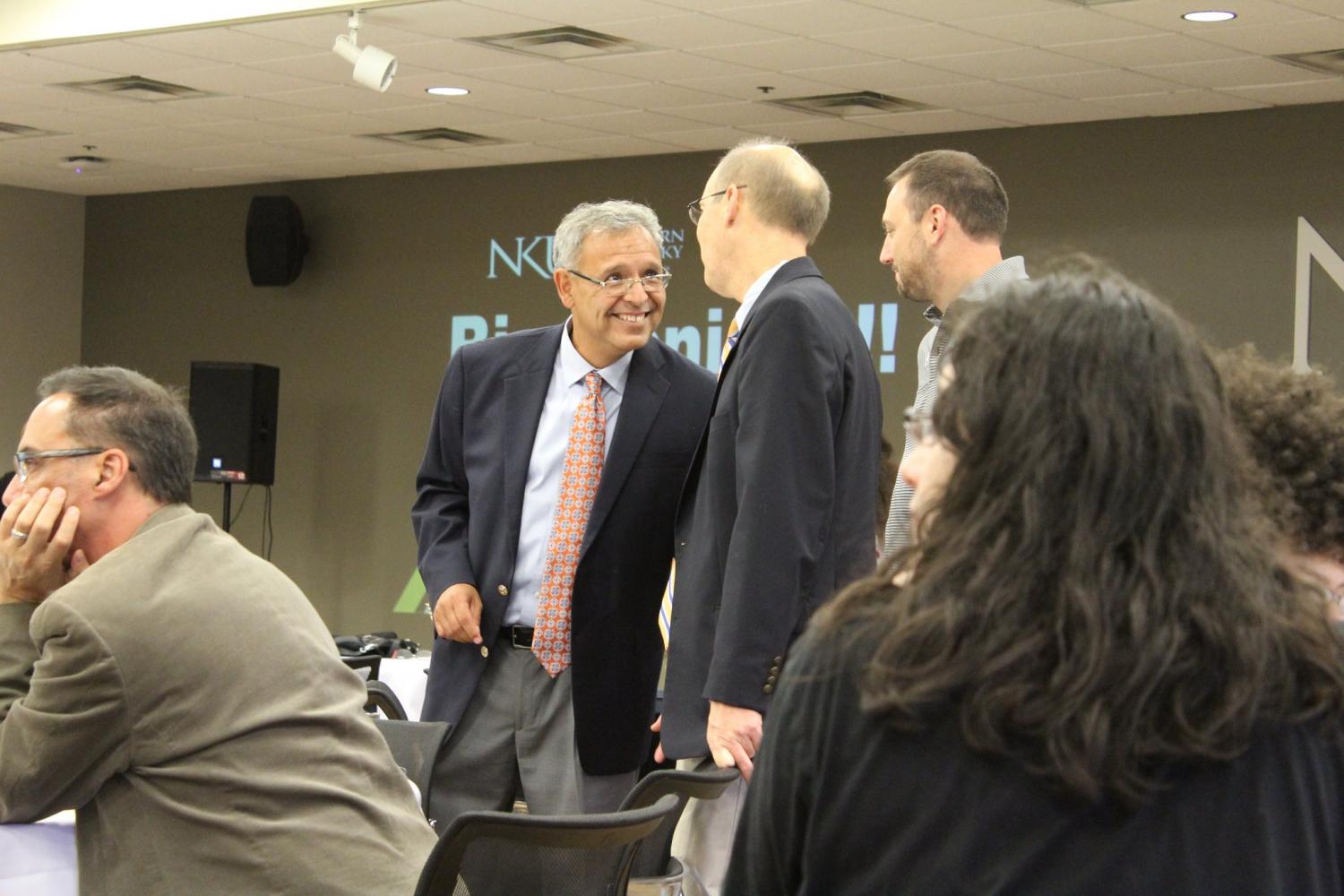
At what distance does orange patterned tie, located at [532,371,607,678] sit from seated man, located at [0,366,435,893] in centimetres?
85

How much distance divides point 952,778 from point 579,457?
2.20 metres

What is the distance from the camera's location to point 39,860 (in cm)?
217

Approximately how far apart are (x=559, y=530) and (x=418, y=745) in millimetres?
494

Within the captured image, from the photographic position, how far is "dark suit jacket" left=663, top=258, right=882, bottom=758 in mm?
2537

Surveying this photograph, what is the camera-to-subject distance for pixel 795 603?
8.39ft

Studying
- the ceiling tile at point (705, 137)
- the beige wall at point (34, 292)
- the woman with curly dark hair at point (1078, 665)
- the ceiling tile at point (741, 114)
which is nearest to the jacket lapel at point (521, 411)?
the woman with curly dark hair at point (1078, 665)

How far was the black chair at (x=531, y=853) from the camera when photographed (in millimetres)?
2119

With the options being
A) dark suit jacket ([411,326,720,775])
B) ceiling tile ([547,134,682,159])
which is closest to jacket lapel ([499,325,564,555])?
dark suit jacket ([411,326,720,775])

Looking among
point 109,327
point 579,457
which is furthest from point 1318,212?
point 109,327

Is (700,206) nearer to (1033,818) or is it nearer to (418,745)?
(418,745)

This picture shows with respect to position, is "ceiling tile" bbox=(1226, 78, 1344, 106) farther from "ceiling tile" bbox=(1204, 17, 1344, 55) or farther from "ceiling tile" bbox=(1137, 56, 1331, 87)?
"ceiling tile" bbox=(1204, 17, 1344, 55)

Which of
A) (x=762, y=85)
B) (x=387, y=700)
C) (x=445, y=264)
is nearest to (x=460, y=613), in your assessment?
(x=387, y=700)

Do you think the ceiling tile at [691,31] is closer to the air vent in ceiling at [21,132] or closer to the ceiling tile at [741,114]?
the ceiling tile at [741,114]

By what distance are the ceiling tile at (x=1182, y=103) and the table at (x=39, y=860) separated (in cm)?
614
